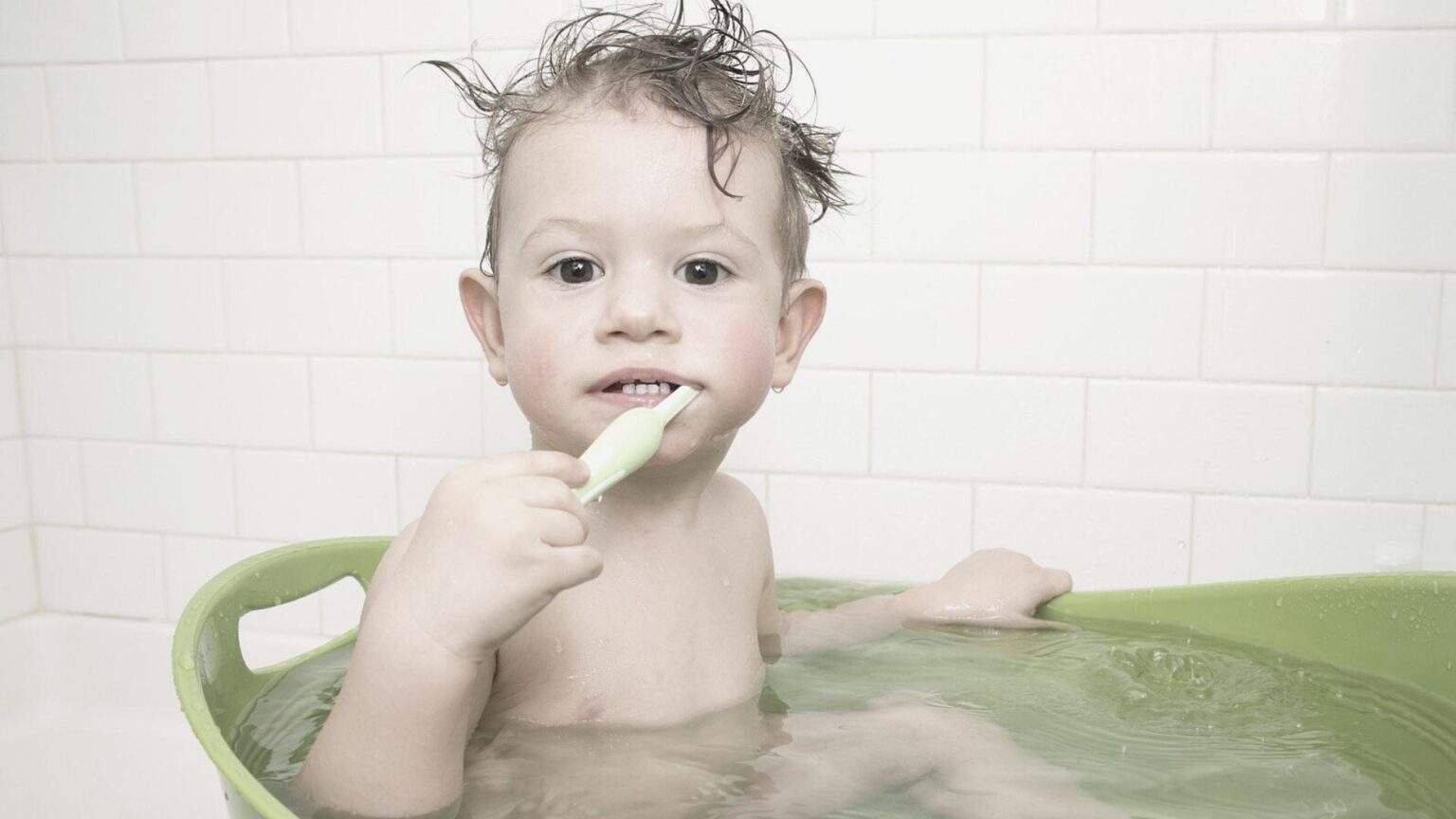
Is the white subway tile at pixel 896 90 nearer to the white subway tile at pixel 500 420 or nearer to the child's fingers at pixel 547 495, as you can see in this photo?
the white subway tile at pixel 500 420

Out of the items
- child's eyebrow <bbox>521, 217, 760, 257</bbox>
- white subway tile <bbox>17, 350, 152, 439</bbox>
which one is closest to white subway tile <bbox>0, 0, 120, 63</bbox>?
white subway tile <bbox>17, 350, 152, 439</bbox>

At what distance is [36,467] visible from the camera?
1945mm

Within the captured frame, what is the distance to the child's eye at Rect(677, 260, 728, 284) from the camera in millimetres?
987

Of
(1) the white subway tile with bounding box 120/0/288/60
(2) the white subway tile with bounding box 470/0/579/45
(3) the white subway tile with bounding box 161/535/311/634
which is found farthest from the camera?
(3) the white subway tile with bounding box 161/535/311/634

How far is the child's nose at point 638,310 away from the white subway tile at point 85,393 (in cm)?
121

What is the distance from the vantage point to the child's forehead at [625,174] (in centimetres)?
96

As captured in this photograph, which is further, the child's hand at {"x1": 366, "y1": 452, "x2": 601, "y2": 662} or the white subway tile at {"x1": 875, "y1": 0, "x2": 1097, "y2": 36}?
the white subway tile at {"x1": 875, "y1": 0, "x2": 1097, "y2": 36}

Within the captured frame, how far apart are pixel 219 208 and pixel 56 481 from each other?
Result: 1.71ft

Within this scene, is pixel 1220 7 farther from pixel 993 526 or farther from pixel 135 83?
pixel 135 83

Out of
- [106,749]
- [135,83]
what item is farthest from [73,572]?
[135,83]

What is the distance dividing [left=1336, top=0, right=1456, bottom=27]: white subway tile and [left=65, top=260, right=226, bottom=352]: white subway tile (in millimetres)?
1516

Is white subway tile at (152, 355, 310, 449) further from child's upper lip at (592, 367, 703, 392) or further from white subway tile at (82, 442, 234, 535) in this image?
child's upper lip at (592, 367, 703, 392)

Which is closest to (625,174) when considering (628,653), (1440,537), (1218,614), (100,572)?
(628,653)

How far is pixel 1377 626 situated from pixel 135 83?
170cm
